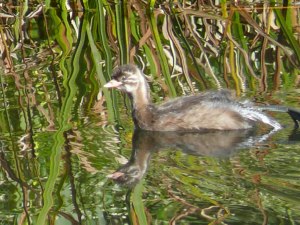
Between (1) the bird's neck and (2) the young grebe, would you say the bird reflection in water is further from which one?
(1) the bird's neck

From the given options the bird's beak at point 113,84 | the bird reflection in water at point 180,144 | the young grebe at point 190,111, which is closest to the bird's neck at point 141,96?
the young grebe at point 190,111

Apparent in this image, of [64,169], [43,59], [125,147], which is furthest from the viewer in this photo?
[43,59]

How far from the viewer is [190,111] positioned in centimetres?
754

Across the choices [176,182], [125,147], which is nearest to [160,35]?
[125,147]

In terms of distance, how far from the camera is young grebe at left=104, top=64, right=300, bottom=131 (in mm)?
7402

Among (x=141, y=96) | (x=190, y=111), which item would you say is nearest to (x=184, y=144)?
(x=190, y=111)

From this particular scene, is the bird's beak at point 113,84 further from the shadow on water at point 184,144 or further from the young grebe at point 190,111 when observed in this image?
the shadow on water at point 184,144

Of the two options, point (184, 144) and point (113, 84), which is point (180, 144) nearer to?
point (184, 144)

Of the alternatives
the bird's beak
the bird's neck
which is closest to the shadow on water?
the bird's neck

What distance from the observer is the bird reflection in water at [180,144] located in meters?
6.33

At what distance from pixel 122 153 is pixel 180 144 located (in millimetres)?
505

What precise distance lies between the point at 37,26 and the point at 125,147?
466cm

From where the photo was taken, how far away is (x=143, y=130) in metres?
7.54

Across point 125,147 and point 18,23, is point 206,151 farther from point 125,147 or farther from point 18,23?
point 18,23
